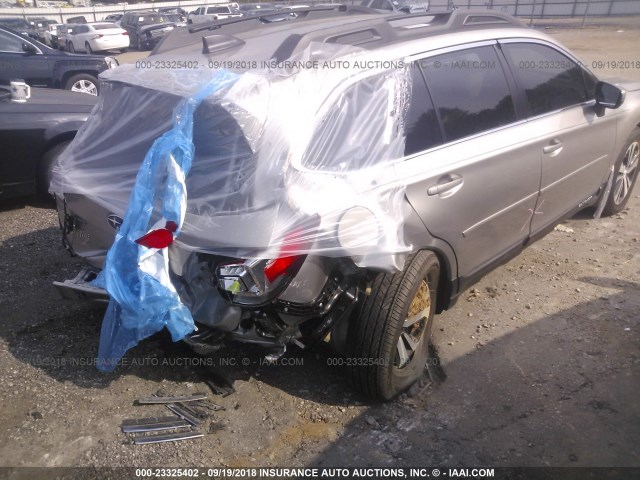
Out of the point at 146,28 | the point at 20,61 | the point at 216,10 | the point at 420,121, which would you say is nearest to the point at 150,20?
the point at 146,28

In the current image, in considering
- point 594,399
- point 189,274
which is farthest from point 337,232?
point 594,399

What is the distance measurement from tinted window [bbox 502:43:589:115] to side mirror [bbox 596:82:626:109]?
9 cm

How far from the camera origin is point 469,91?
3.19 meters

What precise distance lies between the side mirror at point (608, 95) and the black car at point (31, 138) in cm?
449

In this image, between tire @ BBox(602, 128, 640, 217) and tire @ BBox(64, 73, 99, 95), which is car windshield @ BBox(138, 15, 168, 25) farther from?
tire @ BBox(602, 128, 640, 217)

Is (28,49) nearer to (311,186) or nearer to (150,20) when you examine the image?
(311,186)

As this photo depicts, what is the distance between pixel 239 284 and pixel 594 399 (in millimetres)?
1954

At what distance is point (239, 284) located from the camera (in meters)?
2.32

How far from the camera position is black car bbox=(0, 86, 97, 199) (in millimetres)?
5086

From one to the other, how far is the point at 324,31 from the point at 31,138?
350cm

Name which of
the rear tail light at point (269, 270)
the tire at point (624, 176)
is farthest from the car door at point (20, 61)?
the tire at point (624, 176)

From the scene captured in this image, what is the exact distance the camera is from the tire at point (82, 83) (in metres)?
9.73

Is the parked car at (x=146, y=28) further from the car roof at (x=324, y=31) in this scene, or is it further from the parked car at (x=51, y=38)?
the car roof at (x=324, y=31)

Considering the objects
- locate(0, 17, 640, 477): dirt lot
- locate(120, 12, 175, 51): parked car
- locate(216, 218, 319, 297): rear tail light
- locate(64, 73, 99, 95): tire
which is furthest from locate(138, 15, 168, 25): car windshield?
locate(216, 218, 319, 297): rear tail light
